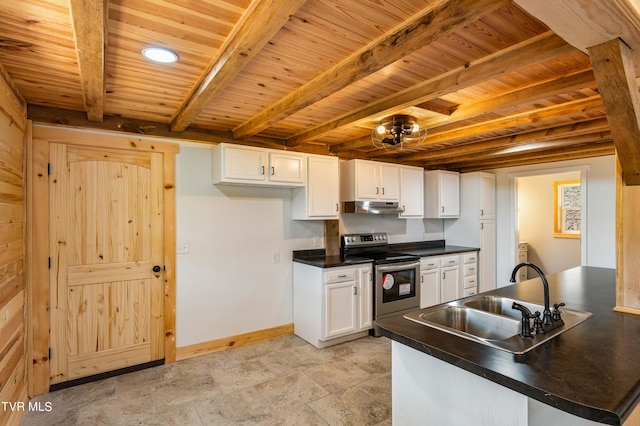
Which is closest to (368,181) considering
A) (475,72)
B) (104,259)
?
(475,72)

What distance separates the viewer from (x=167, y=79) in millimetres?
2270

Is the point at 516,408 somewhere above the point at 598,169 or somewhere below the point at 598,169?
below

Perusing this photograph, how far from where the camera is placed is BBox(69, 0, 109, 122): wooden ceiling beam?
131 cm

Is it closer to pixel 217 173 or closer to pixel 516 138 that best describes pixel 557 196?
pixel 516 138

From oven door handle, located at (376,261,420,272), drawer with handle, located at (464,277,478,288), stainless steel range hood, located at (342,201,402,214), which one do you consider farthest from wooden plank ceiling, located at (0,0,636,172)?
drawer with handle, located at (464,277,478,288)

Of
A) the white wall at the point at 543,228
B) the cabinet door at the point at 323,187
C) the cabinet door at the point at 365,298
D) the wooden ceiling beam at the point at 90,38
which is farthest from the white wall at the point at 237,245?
the white wall at the point at 543,228

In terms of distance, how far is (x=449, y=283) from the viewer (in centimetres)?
485

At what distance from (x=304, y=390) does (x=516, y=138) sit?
11.1 ft

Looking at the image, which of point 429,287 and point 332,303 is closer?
point 332,303

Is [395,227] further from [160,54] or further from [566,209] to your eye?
[160,54]

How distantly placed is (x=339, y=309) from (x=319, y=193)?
4.33 ft

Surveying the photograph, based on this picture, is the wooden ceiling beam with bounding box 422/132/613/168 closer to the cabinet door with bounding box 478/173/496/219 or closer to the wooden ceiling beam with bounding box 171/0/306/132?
the cabinet door with bounding box 478/173/496/219

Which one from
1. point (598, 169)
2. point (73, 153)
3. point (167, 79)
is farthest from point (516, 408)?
point (598, 169)

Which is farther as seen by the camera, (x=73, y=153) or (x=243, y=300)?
(x=243, y=300)
